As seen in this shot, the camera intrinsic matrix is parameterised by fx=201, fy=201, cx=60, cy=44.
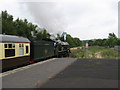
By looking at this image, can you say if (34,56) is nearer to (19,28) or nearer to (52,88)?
(52,88)

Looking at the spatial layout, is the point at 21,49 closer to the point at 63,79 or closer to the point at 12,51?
the point at 12,51

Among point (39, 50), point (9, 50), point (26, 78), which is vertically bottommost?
point (26, 78)

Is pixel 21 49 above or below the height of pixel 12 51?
above

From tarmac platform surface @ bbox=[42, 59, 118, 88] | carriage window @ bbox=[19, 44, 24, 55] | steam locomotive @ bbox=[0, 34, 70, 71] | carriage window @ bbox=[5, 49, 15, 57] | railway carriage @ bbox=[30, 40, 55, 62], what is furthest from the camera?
railway carriage @ bbox=[30, 40, 55, 62]

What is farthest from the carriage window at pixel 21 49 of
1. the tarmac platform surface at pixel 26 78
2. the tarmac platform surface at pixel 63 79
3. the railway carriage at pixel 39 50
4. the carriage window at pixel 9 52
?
the railway carriage at pixel 39 50

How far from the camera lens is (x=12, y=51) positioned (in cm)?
1534

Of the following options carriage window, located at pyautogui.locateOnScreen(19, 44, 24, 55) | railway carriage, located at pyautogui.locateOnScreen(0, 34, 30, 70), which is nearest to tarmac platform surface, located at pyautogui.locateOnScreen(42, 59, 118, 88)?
railway carriage, located at pyautogui.locateOnScreen(0, 34, 30, 70)

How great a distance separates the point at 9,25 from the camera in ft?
149

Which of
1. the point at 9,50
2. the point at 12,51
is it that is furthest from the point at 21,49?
the point at 9,50

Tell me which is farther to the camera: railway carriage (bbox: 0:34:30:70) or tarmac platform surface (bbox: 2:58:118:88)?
railway carriage (bbox: 0:34:30:70)

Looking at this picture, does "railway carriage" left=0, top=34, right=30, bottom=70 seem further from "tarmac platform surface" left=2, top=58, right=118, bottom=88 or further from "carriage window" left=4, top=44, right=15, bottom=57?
"tarmac platform surface" left=2, top=58, right=118, bottom=88

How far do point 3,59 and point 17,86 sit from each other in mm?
5034

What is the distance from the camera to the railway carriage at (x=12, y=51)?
13.9 m

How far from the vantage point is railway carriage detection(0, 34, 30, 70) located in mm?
13859
